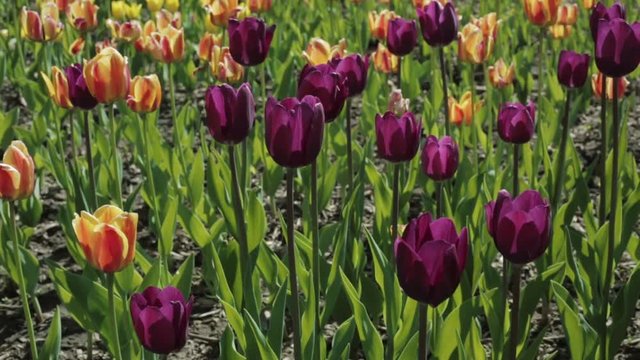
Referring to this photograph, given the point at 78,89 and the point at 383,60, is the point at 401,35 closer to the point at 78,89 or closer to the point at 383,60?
the point at 383,60

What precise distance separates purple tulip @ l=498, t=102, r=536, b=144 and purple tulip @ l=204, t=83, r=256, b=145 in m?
0.80

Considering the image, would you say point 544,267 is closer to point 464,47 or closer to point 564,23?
point 464,47

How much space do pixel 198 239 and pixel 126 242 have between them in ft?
3.11

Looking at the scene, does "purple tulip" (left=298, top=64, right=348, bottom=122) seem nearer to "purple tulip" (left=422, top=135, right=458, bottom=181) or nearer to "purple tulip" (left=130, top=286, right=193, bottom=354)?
"purple tulip" (left=422, top=135, right=458, bottom=181)

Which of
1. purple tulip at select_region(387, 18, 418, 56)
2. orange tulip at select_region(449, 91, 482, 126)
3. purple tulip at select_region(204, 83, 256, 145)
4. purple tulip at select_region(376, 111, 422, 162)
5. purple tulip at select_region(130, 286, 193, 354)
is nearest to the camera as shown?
purple tulip at select_region(130, 286, 193, 354)

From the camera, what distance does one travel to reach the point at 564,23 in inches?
154

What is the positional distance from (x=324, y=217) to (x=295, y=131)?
187cm

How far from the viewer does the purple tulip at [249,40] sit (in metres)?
2.50

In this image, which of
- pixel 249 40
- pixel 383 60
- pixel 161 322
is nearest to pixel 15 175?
pixel 161 322

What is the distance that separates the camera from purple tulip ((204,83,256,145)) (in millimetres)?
1887

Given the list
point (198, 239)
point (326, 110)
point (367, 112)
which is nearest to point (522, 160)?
point (367, 112)

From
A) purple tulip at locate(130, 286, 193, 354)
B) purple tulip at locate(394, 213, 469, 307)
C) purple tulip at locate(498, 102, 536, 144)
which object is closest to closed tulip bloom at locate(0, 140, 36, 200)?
purple tulip at locate(130, 286, 193, 354)

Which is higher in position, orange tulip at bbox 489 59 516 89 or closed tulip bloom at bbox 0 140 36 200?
closed tulip bloom at bbox 0 140 36 200

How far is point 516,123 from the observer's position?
7.98ft
